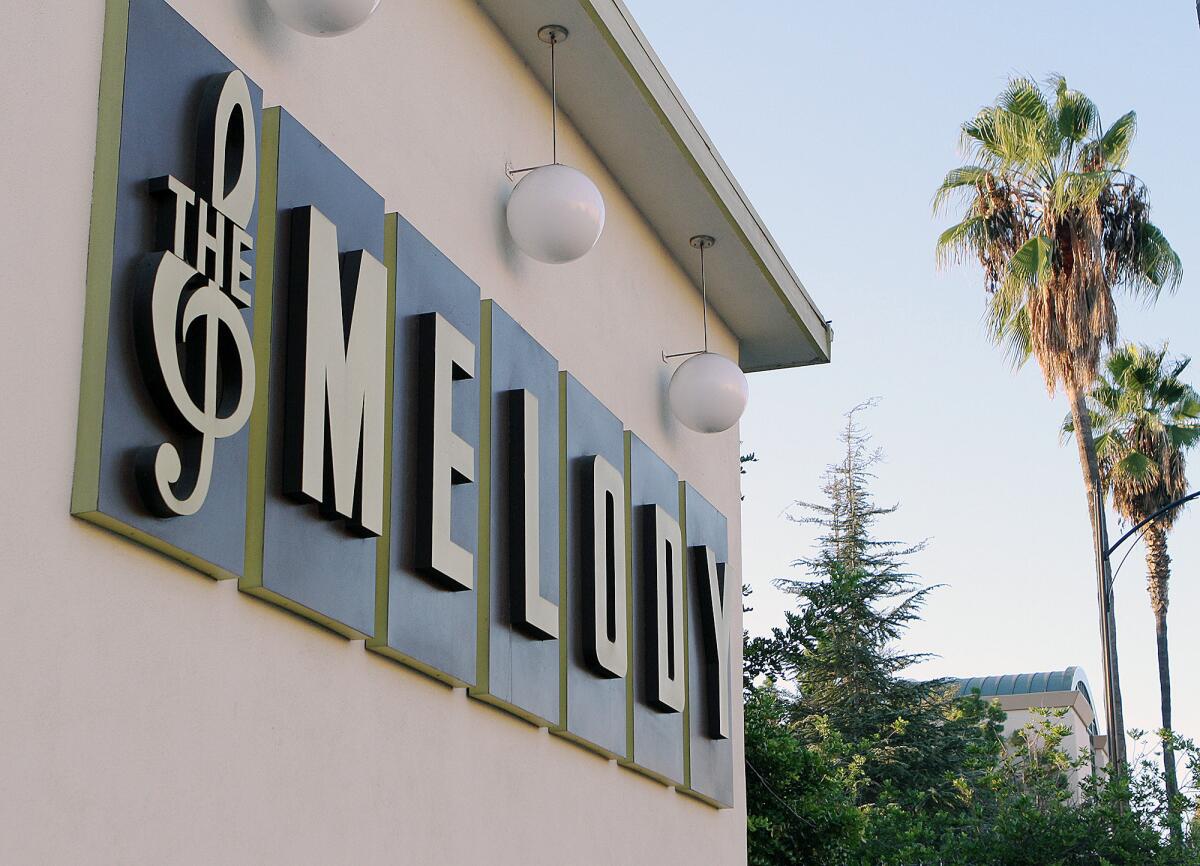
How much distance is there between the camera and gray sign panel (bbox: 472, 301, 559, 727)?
5777 mm

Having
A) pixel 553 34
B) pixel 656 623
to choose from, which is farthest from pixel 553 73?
pixel 656 623

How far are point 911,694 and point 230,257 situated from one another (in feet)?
96.8

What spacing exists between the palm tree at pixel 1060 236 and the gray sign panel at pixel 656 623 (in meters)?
14.5

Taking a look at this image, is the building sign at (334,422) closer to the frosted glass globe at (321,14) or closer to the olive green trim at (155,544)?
the olive green trim at (155,544)

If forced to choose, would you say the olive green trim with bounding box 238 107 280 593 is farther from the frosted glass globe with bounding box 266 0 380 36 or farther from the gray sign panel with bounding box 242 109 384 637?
the frosted glass globe with bounding box 266 0 380 36

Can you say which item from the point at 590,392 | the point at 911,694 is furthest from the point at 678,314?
the point at 911,694

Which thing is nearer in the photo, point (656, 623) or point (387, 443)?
point (387, 443)

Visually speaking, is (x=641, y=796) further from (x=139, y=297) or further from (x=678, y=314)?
(x=139, y=297)

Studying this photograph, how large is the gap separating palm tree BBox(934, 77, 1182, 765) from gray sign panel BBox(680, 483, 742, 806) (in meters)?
13.9

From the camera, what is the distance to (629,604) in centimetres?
723

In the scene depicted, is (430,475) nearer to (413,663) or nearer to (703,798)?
(413,663)

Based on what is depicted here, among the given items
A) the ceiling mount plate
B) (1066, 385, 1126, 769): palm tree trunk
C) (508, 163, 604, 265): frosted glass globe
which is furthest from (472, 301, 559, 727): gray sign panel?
(1066, 385, 1126, 769): palm tree trunk

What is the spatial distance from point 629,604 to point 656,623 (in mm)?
200

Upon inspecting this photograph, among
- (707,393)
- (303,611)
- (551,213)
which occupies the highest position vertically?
(551,213)
